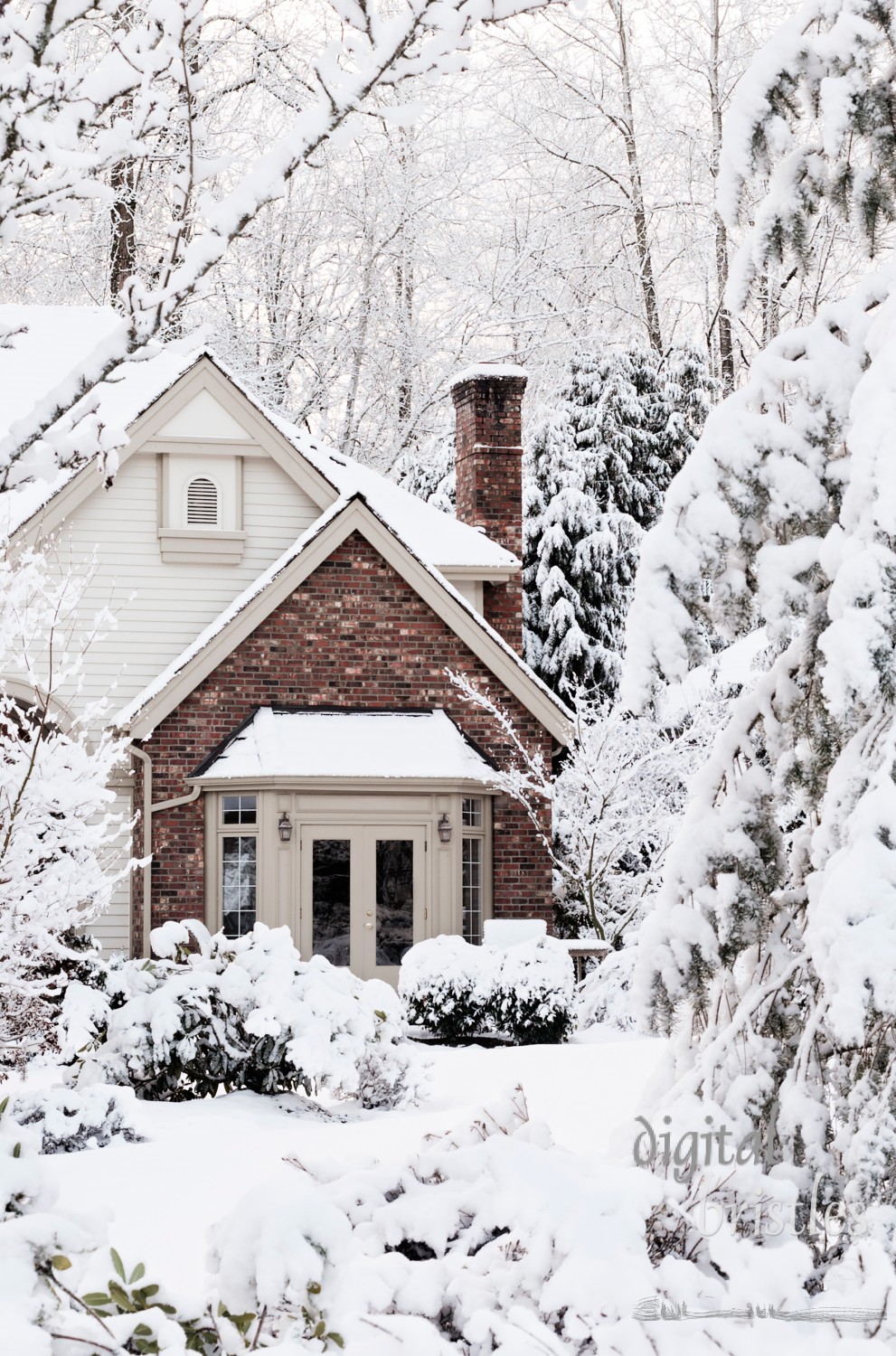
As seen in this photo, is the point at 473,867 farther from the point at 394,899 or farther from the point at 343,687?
the point at 343,687

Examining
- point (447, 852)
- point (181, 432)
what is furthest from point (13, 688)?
point (447, 852)

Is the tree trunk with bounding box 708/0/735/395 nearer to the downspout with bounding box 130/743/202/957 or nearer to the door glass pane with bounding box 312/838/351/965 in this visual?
the door glass pane with bounding box 312/838/351/965

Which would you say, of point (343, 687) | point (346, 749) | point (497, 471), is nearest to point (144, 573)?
point (343, 687)

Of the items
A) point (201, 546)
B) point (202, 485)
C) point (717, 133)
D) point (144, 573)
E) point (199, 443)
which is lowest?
point (144, 573)

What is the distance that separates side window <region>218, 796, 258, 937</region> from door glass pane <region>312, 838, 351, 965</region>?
0.61m

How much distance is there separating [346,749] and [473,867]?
6.51ft

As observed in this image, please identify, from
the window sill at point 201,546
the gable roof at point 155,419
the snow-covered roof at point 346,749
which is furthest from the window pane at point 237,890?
the gable roof at point 155,419

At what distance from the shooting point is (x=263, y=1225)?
11.3 feet

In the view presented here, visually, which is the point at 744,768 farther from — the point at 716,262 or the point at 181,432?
the point at 716,262

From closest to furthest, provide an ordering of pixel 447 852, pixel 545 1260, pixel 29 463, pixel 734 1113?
pixel 545 1260
pixel 29 463
pixel 734 1113
pixel 447 852

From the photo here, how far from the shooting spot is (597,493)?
23891mm

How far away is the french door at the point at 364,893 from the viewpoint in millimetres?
15797

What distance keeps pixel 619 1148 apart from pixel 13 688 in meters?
12.5

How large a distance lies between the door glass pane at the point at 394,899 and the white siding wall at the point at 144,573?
2831 millimetres
